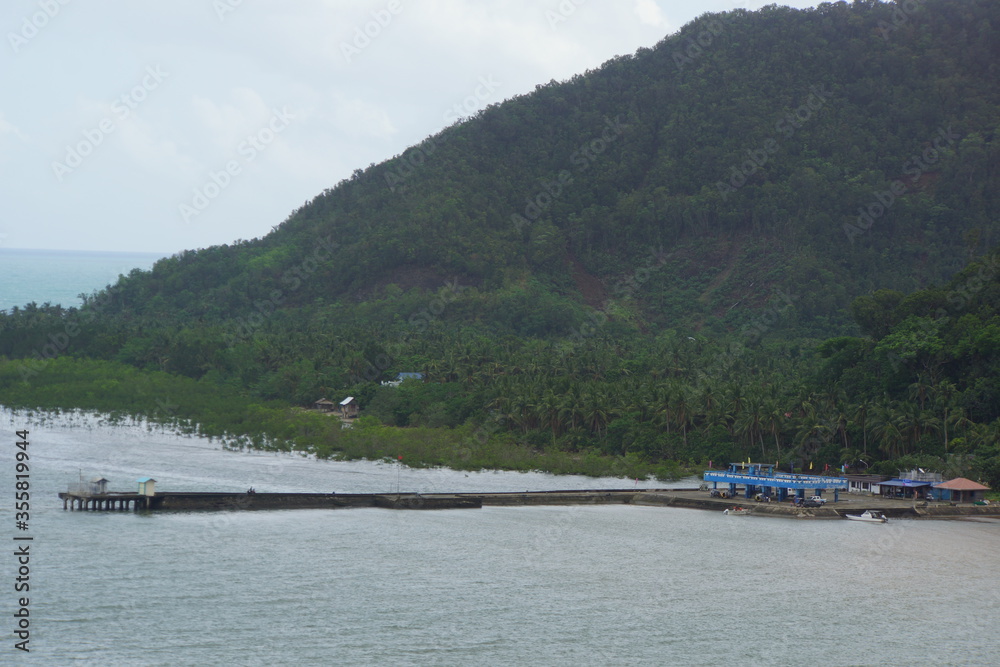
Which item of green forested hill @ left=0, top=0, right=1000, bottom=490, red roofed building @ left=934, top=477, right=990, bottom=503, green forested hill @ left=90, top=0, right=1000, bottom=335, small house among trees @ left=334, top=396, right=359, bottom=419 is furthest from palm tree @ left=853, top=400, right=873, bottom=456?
green forested hill @ left=90, top=0, right=1000, bottom=335

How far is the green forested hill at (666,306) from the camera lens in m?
86.9

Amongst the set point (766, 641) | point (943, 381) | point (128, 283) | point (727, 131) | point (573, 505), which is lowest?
point (766, 641)

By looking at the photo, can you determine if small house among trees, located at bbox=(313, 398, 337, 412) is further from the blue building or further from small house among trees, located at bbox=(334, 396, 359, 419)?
the blue building

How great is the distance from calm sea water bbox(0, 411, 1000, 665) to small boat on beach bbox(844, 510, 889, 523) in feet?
3.62

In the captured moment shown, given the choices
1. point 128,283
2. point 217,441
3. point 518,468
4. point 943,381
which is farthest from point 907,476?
point 128,283

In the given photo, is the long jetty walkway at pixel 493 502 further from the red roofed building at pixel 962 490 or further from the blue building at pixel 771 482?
the blue building at pixel 771 482

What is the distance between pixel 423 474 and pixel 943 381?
122 feet

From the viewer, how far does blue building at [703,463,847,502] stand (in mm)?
71688

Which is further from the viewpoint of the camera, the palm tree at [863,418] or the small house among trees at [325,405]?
the small house among trees at [325,405]

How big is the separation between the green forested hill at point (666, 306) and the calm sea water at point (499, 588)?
1909 cm

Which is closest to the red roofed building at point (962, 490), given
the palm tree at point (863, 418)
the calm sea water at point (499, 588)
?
the calm sea water at point (499, 588)

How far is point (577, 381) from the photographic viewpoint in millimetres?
101000

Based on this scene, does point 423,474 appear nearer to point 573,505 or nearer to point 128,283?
point 573,505

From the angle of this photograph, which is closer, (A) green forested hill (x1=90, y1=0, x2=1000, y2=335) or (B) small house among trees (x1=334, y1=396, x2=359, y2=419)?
(B) small house among trees (x1=334, y1=396, x2=359, y2=419)
